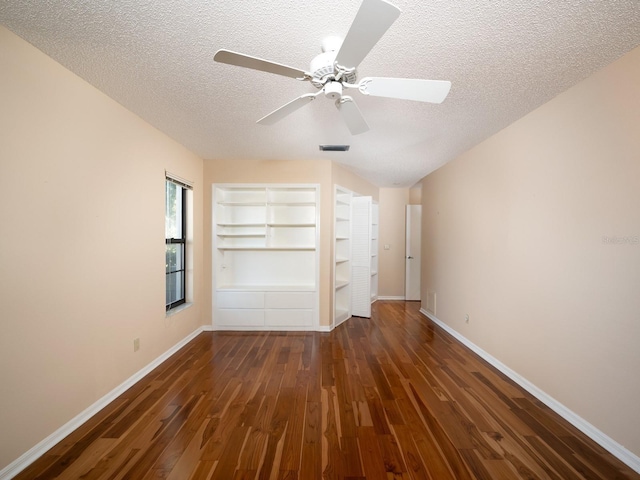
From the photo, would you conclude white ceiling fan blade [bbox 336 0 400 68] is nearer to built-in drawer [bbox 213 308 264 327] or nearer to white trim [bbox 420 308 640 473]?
white trim [bbox 420 308 640 473]

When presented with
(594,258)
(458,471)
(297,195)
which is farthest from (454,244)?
(458,471)

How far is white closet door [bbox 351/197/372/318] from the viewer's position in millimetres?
5035

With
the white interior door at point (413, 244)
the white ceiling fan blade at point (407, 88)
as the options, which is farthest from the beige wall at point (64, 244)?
the white interior door at point (413, 244)

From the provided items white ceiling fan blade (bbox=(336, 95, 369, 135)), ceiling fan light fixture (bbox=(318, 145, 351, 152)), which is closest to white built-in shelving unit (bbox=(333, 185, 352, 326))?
ceiling fan light fixture (bbox=(318, 145, 351, 152))

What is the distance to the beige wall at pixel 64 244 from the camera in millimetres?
1701

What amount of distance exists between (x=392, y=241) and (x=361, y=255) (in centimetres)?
179

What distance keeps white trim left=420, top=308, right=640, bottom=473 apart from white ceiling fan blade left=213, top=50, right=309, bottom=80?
295cm

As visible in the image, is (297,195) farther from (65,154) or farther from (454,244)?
(65,154)

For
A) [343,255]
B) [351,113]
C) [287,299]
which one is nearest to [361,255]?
[343,255]

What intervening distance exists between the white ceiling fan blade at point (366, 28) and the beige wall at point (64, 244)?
6.46ft

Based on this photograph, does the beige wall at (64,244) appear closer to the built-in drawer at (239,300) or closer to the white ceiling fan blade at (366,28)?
the built-in drawer at (239,300)

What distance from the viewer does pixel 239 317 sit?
4.29 metres

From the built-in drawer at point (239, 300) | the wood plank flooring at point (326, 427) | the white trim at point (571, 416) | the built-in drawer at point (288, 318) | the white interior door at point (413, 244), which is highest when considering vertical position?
the white interior door at point (413, 244)

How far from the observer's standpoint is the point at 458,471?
5.52ft
